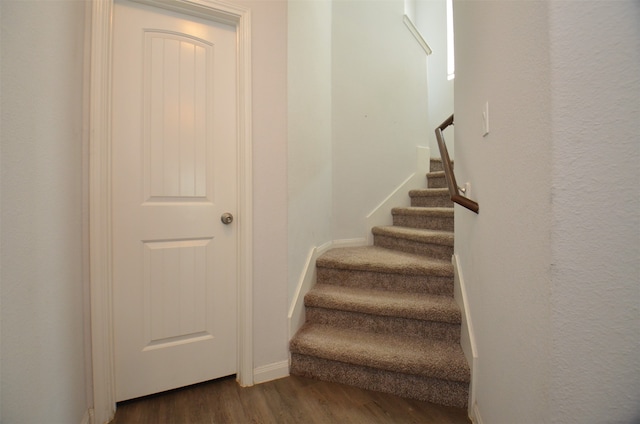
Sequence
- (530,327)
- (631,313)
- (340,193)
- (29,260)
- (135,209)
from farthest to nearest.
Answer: (340,193) → (135,209) → (29,260) → (530,327) → (631,313)

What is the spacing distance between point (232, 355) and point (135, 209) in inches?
37.2

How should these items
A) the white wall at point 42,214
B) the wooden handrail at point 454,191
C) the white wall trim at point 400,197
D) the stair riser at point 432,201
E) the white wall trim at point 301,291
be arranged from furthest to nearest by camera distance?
the white wall trim at point 400,197 < the stair riser at point 432,201 < the white wall trim at point 301,291 < the wooden handrail at point 454,191 < the white wall at point 42,214

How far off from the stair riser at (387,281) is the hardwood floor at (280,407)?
623 millimetres

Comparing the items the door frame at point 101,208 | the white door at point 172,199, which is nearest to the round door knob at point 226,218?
the white door at point 172,199

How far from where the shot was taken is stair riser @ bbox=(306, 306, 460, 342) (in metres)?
1.51

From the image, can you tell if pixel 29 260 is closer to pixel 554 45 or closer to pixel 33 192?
pixel 33 192

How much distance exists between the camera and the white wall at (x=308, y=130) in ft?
5.63

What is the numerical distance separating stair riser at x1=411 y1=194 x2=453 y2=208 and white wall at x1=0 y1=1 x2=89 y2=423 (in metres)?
2.60

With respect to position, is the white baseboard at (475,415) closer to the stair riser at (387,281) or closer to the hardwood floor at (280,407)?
the hardwood floor at (280,407)

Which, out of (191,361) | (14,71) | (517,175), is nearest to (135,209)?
(14,71)

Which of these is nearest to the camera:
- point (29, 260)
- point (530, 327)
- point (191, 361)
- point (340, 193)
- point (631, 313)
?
point (631, 313)

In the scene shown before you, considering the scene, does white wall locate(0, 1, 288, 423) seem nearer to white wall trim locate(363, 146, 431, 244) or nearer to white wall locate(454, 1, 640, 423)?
white wall locate(454, 1, 640, 423)

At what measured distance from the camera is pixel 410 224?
2576 mm

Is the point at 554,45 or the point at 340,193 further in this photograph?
the point at 340,193
